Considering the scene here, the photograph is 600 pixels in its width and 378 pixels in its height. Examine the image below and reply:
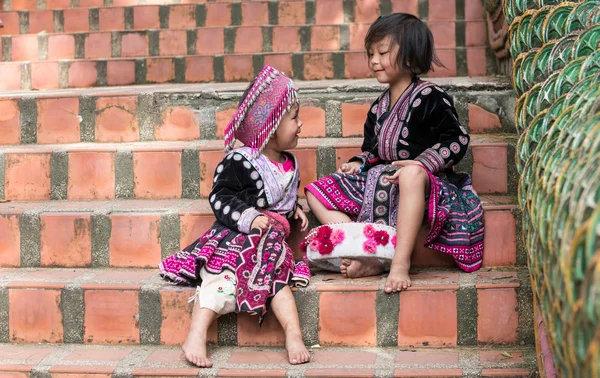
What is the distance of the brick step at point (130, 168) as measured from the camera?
3.69m

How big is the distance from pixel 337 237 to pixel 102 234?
991 mm

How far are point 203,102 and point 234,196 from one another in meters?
0.99

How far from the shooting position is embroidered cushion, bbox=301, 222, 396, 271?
122 inches

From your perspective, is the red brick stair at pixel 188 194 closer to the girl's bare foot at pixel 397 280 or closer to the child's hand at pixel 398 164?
the girl's bare foot at pixel 397 280

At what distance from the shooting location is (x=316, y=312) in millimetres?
3023

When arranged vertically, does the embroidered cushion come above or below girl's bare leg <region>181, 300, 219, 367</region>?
above

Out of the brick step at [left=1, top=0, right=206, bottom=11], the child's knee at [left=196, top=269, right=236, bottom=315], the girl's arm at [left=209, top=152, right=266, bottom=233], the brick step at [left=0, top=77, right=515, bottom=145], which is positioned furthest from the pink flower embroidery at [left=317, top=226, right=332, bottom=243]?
the brick step at [left=1, top=0, right=206, bottom=11]

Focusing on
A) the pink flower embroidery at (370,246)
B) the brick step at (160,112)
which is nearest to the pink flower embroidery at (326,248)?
the pink flower embroidery at (370,246)

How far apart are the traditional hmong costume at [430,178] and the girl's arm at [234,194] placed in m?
0.26

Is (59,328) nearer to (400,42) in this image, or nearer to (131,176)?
(131,176)

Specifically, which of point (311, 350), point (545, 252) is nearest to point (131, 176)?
point (311, 350)

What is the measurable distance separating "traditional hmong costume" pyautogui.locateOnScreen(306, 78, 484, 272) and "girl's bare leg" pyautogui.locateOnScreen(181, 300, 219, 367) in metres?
0.66

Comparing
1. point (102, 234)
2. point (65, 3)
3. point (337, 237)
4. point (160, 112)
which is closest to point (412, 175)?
point (337, 237)

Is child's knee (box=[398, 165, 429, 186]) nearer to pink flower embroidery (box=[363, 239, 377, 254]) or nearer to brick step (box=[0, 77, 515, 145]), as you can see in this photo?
pink flower embroidery (box=[363, 239, 377, 254])
